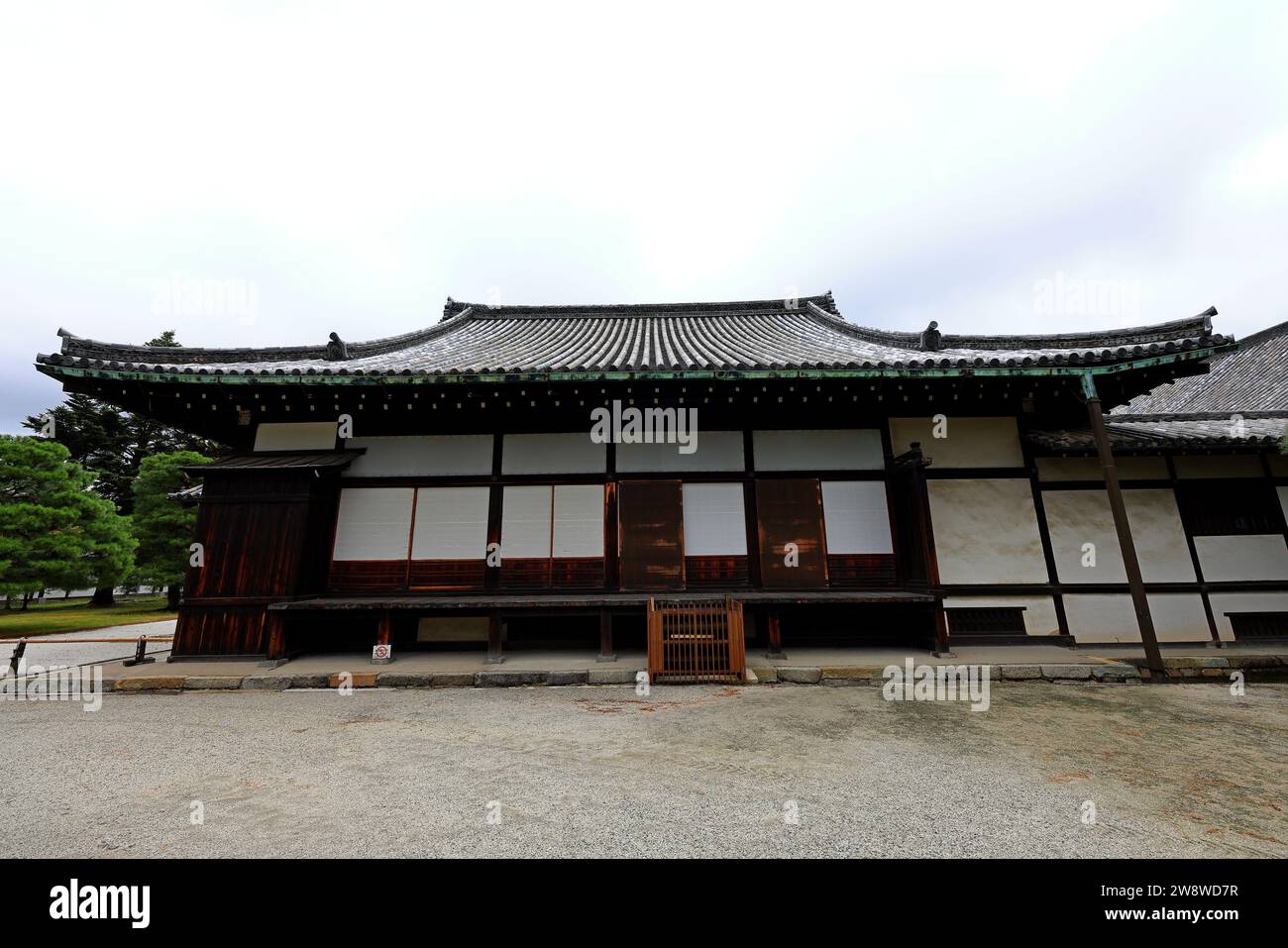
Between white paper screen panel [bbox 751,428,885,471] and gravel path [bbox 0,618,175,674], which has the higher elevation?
white paper screen panel [bbox 751,428,885,471]

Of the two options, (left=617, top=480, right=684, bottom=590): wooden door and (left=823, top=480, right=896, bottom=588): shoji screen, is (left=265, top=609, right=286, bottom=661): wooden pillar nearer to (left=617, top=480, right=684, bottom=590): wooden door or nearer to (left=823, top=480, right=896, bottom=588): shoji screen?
(left=617, top=480, right=684, bottom=590): wooden door

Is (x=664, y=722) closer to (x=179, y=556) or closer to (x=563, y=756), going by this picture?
(x=563, y=756)

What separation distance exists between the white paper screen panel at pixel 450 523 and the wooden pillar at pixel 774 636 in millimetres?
4691

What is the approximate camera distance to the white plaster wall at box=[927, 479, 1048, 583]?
8.05 m

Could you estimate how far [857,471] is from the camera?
8383mm

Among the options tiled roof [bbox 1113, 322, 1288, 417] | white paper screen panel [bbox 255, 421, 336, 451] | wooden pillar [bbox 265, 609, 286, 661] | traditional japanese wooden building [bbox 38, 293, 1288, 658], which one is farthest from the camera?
tiled roof [bbox 1113, 322, 1288, 417]

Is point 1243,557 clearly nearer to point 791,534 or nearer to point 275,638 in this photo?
point 791,534

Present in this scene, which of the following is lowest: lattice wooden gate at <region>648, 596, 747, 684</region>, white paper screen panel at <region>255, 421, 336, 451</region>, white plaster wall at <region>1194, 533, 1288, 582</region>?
lattice wooden gate at <region>648, 596, 747, 684</region>

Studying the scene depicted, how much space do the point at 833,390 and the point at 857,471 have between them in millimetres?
1532

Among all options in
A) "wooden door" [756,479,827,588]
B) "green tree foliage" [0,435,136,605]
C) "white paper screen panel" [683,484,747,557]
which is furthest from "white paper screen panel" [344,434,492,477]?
"green tree foliage" [0,435,136,605]

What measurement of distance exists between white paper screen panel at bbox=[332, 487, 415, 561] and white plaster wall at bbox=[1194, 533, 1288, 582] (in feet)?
43.8

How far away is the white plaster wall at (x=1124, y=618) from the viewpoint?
786cm

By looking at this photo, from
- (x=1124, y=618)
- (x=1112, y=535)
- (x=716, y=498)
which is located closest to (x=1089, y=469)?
(x=1112, y=535)

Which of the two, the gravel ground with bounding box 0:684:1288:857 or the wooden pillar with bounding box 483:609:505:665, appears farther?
the wooden pillar with bounding box 483:609:505:665
